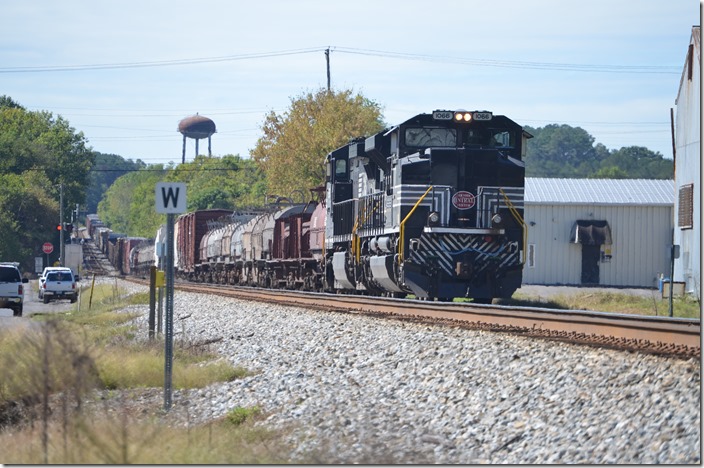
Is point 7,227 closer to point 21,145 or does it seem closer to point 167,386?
point 21,145

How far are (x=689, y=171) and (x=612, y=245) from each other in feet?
41.0

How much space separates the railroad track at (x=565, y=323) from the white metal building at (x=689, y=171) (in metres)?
12.9

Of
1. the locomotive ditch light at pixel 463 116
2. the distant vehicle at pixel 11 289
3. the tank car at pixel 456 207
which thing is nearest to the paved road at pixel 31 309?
the distant vehicle at pixel 11 289

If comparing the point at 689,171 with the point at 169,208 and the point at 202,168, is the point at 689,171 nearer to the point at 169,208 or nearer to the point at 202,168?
the point at 169,208

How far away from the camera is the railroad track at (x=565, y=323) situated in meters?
9.96

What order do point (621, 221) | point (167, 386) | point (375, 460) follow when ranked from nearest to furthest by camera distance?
point (375, 460), point (167, 386), point (621, 221)

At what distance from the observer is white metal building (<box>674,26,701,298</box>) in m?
29.1

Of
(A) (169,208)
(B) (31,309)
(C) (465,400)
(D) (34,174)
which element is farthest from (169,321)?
(D) (34,174)

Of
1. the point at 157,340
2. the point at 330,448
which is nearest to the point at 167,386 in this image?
the point at 330,448

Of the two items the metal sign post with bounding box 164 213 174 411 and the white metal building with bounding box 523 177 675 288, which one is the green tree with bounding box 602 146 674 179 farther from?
the metal sign post with bounding box 164 213 174 411

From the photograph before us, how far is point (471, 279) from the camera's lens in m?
19.7

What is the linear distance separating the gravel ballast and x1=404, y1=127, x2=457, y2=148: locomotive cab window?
6.31 meters

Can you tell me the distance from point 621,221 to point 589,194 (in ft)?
7.38

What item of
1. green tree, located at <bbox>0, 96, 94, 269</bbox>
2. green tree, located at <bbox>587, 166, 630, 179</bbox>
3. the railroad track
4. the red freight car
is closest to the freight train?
the railroad track
